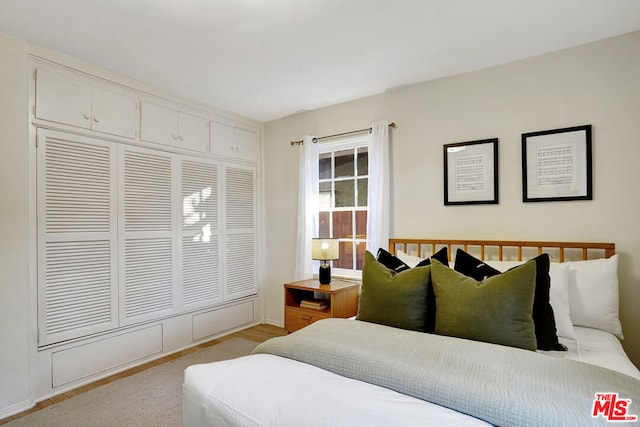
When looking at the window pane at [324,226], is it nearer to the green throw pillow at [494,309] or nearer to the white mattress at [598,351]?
the green throw pillow at [494,309]

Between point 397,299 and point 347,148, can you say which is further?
point 347,148

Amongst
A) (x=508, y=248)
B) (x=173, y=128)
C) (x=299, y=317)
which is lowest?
(x=299, y=317)

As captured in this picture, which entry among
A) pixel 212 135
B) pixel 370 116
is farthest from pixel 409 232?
pixel 212 135

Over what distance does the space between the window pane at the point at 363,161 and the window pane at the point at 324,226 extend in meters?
0.63

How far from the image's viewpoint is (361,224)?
359cm

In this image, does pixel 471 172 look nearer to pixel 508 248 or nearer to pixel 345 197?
pixel 508 248

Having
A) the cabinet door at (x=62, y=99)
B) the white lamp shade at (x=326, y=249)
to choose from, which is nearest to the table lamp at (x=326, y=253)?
the white lamp shade at (x=326, y=249)

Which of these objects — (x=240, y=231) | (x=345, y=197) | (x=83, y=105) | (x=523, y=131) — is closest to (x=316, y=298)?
(x=345, y=197)

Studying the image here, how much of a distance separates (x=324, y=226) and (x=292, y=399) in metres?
2.69

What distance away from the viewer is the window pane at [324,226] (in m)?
3.82

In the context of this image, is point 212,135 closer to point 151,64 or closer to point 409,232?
point 151,64

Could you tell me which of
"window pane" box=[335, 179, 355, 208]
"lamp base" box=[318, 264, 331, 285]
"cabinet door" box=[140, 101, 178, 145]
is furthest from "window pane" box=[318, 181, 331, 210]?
"cabinet door" box=[140, 101, 178, 145]

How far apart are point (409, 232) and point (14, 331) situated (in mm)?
3080

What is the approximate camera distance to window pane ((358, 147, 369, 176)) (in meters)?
3.55
